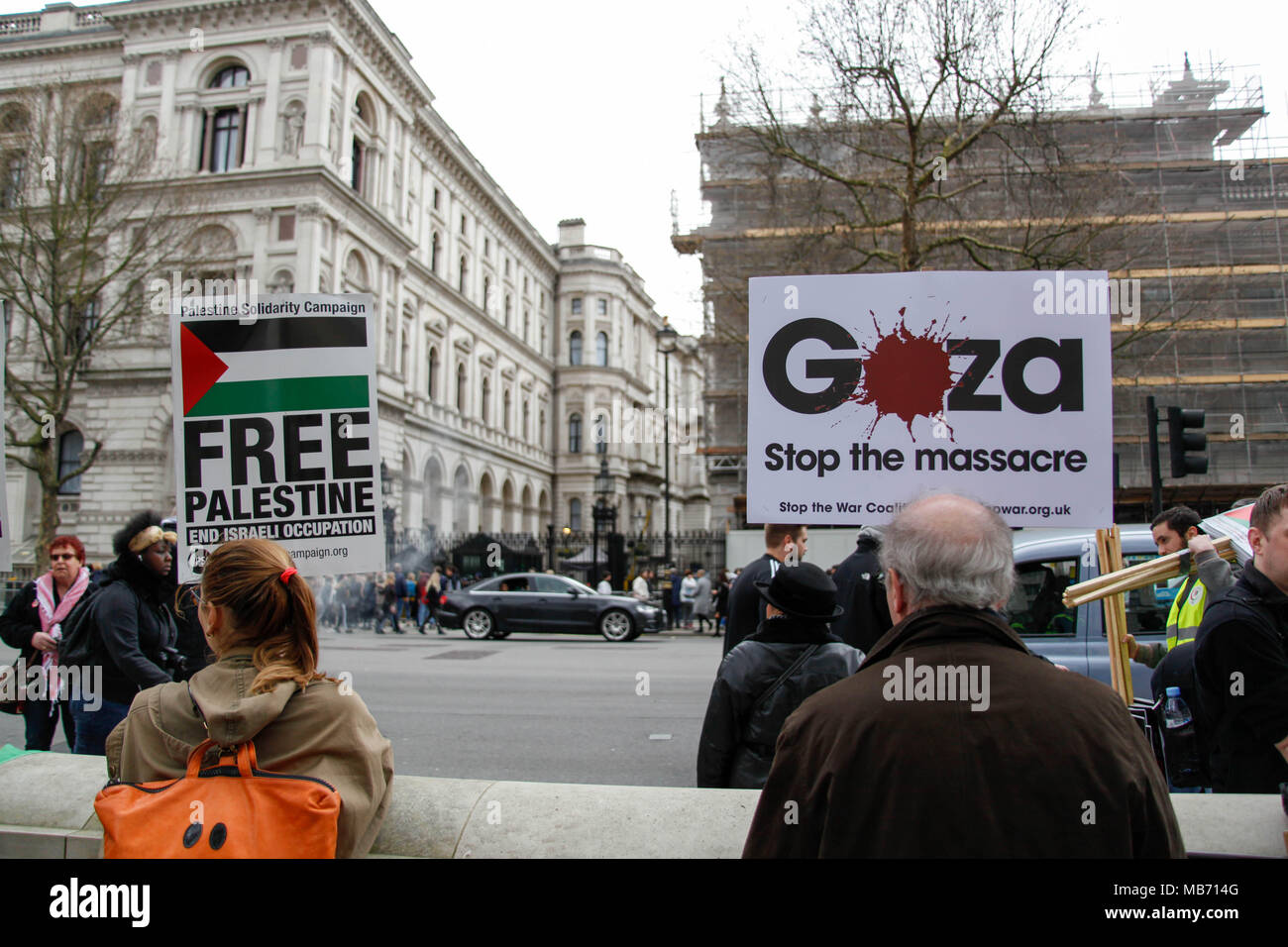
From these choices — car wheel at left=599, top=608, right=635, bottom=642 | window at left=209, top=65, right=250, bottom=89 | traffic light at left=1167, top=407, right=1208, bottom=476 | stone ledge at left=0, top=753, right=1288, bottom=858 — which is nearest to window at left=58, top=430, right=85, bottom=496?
window at left=209, top=65, right=250, bottom=89

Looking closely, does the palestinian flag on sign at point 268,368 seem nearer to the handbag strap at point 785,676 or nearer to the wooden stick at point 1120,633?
the handbag strap at point 785,676

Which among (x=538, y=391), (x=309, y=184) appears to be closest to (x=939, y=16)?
(x=309, y=184)

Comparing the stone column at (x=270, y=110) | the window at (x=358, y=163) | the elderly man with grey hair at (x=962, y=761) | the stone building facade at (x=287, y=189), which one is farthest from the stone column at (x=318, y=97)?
the elderly man with grey hair at (x=962, y=761)

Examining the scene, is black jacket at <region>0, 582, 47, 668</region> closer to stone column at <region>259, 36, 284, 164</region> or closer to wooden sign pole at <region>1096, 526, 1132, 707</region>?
wooden sign pole at <region>1096, 526, 1132, 707</region>

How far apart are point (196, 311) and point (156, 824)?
8.34 feet

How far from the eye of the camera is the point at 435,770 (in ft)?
23.9

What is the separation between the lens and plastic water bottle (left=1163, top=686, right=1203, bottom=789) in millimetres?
3805

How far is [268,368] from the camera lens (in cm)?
388

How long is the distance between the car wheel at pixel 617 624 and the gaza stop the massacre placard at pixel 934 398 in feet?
56.0

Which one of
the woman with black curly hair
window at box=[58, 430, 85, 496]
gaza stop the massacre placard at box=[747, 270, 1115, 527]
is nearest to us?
gaza stop the massacre placard at box=[747, 270, 1115, 527]

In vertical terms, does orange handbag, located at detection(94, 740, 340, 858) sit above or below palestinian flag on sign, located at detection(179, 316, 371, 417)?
below

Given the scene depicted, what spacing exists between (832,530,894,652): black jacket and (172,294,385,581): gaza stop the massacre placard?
8.59 feet

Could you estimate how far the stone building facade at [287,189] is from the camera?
3425 centimetres
